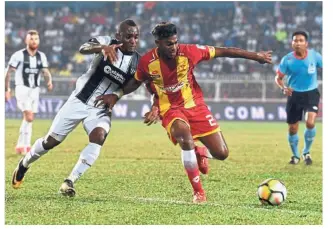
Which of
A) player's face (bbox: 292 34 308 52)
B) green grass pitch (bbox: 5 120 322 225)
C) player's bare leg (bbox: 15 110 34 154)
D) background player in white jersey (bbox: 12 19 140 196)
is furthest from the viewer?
player's bare leg (bbox: 15 110 34 154)

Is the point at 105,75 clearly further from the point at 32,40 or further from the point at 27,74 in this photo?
the point at 27,74

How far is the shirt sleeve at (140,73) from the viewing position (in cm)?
812

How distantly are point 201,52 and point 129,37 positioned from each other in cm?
89

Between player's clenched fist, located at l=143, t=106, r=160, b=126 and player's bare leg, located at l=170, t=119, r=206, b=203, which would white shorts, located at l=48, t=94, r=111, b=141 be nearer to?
player's clenched fist, located at l=143, t=106, r=160, b=126

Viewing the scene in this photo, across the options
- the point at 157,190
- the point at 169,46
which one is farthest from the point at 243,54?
the point at 157,190

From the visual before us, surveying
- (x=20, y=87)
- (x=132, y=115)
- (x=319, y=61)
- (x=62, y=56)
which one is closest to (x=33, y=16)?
(x=62, y=56)

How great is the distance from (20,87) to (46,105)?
1461 cm

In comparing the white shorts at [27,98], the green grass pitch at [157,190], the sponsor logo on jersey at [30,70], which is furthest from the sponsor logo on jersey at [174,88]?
the sponsor logo on jersey at [30,70]

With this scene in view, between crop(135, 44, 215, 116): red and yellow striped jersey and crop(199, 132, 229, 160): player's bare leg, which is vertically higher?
crop(135, 44, 215, 116): red and yellow striped jersey

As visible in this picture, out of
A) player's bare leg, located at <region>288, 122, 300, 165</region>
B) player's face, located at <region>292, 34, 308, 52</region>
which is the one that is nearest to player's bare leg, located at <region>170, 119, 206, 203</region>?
player's face, located at <region>292, 34, 308, 52</region>

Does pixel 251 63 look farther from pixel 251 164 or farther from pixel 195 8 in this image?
pixel 251 164

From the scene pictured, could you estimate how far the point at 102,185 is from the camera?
9406mm

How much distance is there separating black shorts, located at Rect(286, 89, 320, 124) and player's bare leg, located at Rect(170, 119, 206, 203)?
5.28 meters

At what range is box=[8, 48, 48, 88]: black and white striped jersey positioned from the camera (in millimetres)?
14367
